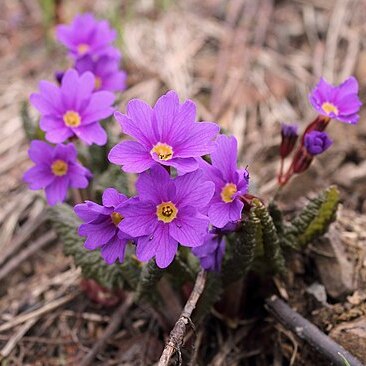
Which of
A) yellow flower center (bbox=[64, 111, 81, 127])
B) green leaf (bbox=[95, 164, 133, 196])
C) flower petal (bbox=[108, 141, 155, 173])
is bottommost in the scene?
green leaf (bbox=[95, 164, 133, 196])

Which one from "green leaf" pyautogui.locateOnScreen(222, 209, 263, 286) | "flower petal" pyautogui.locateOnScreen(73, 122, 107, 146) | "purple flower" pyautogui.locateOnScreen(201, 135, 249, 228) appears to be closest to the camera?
"purple flower" pyautogui.locateOnScreen(201, 135, 249, 228)

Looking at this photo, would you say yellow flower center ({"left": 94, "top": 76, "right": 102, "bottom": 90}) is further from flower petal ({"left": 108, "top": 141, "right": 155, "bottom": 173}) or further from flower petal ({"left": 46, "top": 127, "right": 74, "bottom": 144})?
flower petal ({"left": 108, "top": 141, "right": 155, "bottom": 173})

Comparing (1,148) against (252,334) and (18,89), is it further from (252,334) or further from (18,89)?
(252,334)

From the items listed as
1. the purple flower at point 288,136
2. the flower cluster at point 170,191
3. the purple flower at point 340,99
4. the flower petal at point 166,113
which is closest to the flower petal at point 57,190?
the flower cluster at point 170,191

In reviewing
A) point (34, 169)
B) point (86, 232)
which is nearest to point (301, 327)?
point (86, 232)

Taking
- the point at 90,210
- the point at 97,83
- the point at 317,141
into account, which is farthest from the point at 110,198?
the point at 97,83

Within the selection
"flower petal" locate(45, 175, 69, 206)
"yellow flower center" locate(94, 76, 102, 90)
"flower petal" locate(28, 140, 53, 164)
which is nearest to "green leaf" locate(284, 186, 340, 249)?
"flower petal" locate(45, 175, 69, 206)
